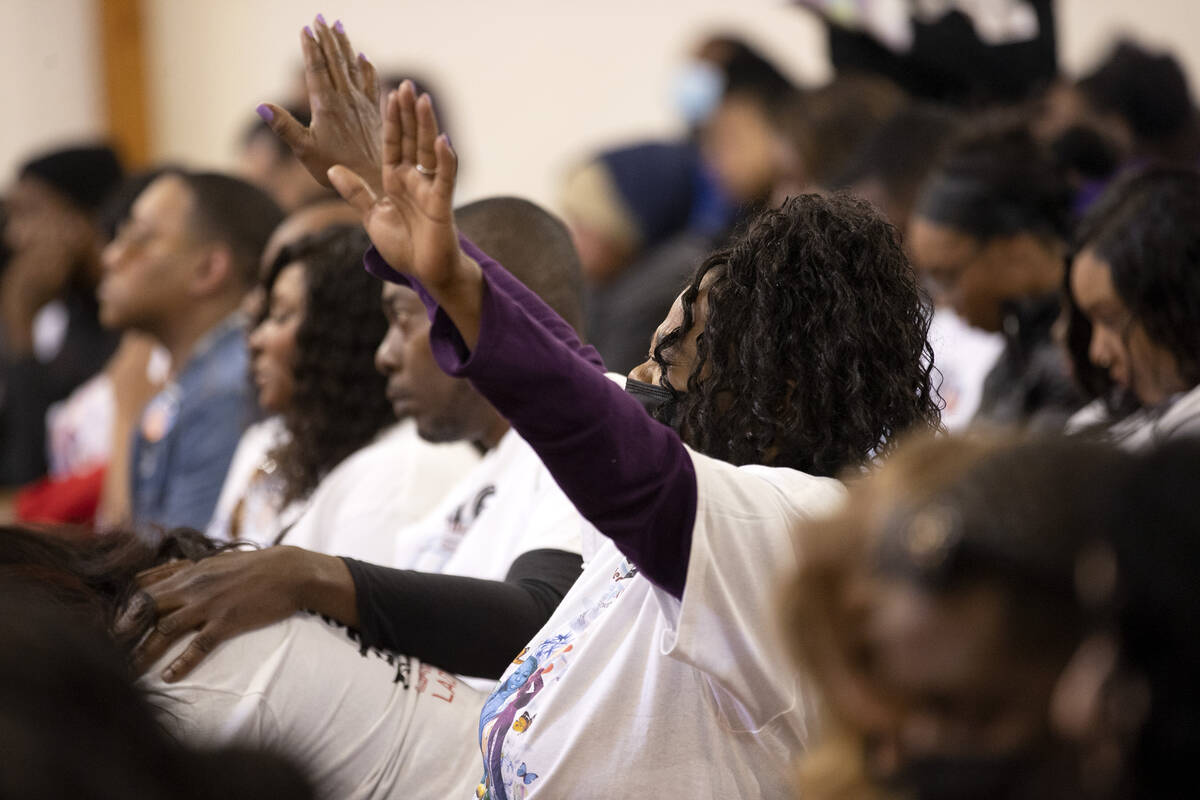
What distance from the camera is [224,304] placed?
340 centimetres

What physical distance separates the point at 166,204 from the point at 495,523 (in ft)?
6.13

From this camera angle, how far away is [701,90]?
416 cm

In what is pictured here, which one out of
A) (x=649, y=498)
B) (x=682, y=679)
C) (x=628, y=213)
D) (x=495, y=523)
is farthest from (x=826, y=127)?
(x=649, y=498)

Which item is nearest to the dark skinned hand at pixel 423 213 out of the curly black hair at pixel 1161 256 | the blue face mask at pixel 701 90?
the curly black hair at pixel 1161 256

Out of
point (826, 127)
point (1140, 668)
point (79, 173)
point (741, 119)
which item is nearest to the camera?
point (1140, 668)

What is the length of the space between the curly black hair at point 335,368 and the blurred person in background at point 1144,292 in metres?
1.18

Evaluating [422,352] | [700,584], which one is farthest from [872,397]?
[422,352]

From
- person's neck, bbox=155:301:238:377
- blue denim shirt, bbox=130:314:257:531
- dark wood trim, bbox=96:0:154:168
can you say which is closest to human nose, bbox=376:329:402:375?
blue denim shirt, bbox=130:314:257:531

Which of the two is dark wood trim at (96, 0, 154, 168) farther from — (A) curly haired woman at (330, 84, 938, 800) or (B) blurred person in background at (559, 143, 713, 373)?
(A) curly haired woman at (330, 84, 938, 800)

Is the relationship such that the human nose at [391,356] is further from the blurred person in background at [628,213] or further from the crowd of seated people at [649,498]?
the blurred person in background at [628,213]

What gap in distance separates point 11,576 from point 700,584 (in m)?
0.69

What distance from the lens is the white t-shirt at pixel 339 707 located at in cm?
136

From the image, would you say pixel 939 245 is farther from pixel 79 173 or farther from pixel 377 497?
pixel 79 173

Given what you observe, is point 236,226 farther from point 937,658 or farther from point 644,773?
point 937,658
